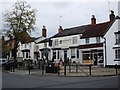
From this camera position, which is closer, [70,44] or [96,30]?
[96,30]

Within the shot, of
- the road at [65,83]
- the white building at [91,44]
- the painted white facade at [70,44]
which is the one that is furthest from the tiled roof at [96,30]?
the road at [65,83]

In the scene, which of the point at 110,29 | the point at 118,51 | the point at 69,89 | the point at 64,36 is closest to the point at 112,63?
the point at 118,51

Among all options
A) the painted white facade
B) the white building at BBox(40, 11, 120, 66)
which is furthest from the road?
the painted white facade

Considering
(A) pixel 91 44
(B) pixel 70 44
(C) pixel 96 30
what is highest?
(C) pixel 96 30

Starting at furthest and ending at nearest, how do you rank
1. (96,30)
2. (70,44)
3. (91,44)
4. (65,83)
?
(70,44)
(96,30)
(91,44)
(65,83)

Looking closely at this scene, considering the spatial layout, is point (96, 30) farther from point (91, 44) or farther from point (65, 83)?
point (65, 83)

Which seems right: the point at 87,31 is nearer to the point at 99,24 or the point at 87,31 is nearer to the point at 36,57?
the point at 99,24

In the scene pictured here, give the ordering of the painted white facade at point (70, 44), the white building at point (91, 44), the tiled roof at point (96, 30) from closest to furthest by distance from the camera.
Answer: the white building at point (91, 44) → the tiled roof at point (96, 30) → the painted white facade at point (70, 44)

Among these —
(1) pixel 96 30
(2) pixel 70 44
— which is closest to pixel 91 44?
(1) pixel 96 30

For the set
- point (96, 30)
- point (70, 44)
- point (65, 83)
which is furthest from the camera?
point (70, 44)

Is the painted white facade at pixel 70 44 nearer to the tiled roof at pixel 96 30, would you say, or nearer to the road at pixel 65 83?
the tiled roof at pixel 96 30

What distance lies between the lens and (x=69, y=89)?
Answer: 15133 mm

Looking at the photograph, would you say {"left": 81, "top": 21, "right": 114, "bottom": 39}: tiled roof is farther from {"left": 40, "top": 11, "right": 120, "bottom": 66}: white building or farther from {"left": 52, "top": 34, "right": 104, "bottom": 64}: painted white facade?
{"left": 52, "top": 34, "right": 104, "bottom": 64}: painted white facade

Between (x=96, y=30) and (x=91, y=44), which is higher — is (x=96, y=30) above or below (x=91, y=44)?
above
